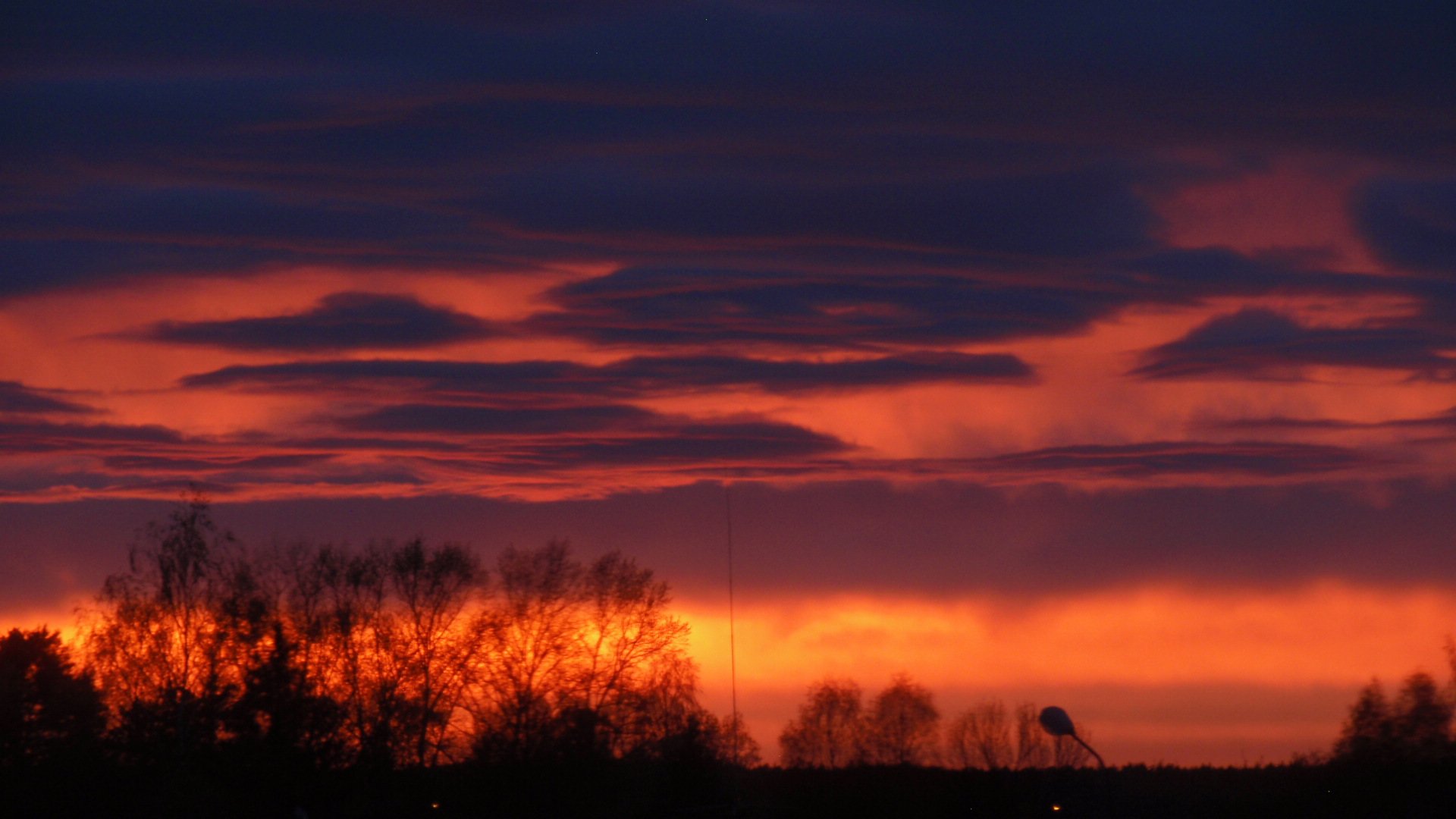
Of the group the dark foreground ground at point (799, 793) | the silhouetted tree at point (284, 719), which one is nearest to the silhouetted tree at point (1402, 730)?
the dark foreground ground at point (799, 793)

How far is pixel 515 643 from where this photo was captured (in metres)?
59.7

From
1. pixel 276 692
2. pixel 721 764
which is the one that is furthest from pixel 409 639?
pixel 721 764

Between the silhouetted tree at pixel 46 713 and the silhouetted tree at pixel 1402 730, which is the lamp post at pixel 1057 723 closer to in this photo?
the silhouetted tree at pixel 1402 730

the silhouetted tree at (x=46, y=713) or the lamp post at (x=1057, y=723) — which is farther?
the silhouetted tree at (x=46, y=713)

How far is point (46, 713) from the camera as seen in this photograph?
173 ft

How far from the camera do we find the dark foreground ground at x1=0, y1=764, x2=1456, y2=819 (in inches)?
1575

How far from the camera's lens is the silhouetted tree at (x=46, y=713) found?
161ft

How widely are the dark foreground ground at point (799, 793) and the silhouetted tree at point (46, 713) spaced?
255cm

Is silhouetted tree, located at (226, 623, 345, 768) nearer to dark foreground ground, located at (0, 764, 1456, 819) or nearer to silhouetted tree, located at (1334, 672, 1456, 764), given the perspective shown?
dark foreground ground, located at (0, 764, 1456, 819)

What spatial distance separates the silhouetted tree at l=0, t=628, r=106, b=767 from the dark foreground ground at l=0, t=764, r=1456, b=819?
255 centimetres

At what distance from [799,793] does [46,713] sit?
26058mm

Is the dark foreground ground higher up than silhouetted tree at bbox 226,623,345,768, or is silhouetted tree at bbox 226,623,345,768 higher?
silhouetted tree at bbox 226,623,345,768

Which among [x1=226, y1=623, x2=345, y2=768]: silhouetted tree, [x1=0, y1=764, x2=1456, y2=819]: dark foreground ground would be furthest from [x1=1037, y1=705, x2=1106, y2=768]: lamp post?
[x1=226, y1=623, x2=345, y2=768]: silhouetted tree

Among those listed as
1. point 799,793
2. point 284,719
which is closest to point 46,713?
point 284,719
